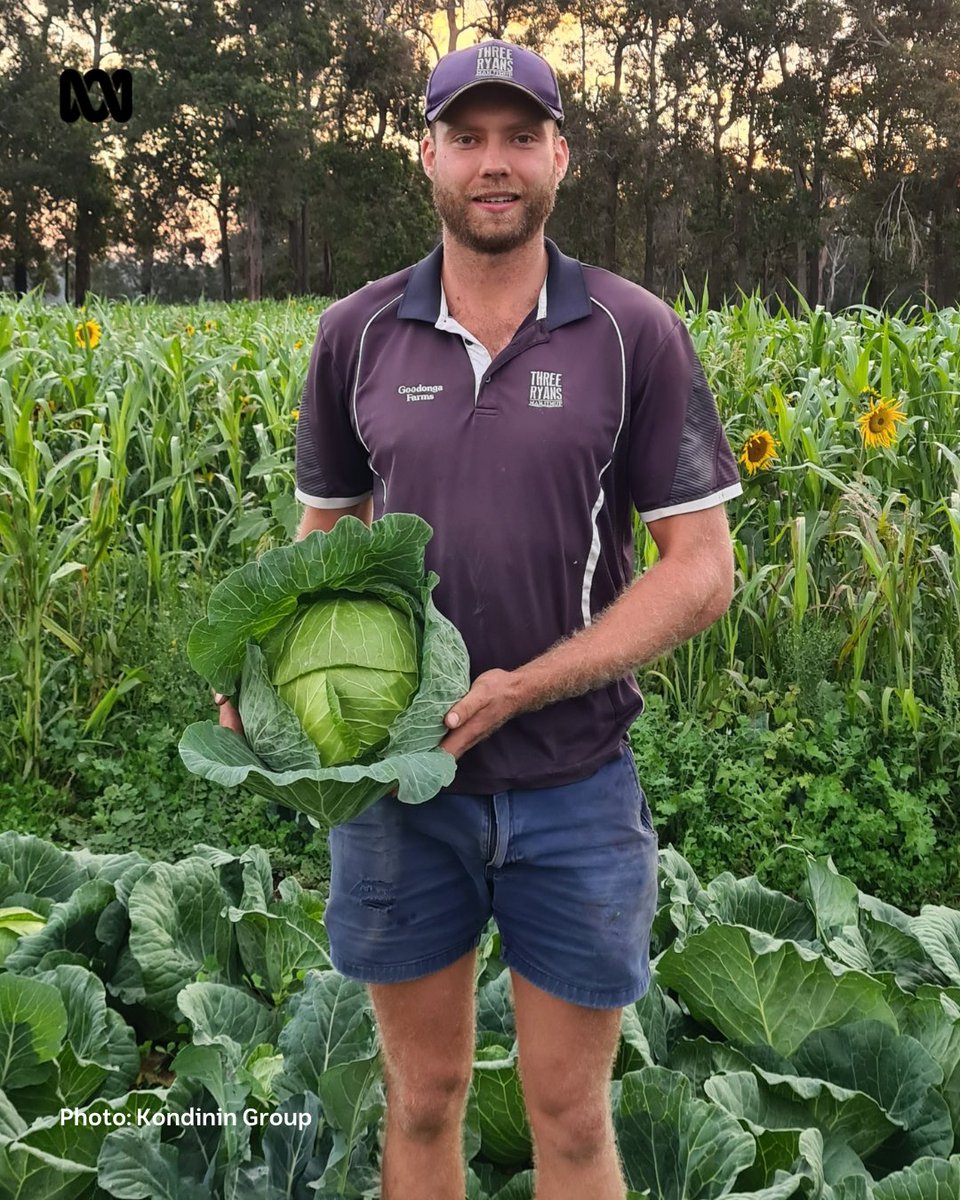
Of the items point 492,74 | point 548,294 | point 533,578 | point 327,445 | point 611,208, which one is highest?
point 611,208

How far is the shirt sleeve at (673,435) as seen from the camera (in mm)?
1697

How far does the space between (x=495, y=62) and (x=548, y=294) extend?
36 centimetres

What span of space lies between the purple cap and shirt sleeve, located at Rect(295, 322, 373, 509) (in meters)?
0.42

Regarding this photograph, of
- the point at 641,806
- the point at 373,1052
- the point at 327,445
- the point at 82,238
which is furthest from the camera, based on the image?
the point at 82,238

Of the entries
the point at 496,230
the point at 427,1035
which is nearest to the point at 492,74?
the point at 496,230

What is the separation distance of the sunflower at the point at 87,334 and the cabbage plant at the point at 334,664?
441 cm

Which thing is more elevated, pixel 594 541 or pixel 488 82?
pixel 488 82

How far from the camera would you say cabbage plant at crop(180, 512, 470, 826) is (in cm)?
154

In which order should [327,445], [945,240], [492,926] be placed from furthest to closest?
[945,240], [492,926], [327,445]

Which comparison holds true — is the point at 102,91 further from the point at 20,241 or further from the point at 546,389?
the point at 20,241

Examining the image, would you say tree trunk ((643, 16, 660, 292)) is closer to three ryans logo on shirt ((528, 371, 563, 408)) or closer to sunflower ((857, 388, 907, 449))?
sunflower ((857, 388, 907, 449))

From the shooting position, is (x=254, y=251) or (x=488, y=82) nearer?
(x=488, y=82)

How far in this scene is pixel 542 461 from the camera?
1647 mm

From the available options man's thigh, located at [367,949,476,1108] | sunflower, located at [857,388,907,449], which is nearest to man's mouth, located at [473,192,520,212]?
man's thigh, located at [367,949,476,1108]
